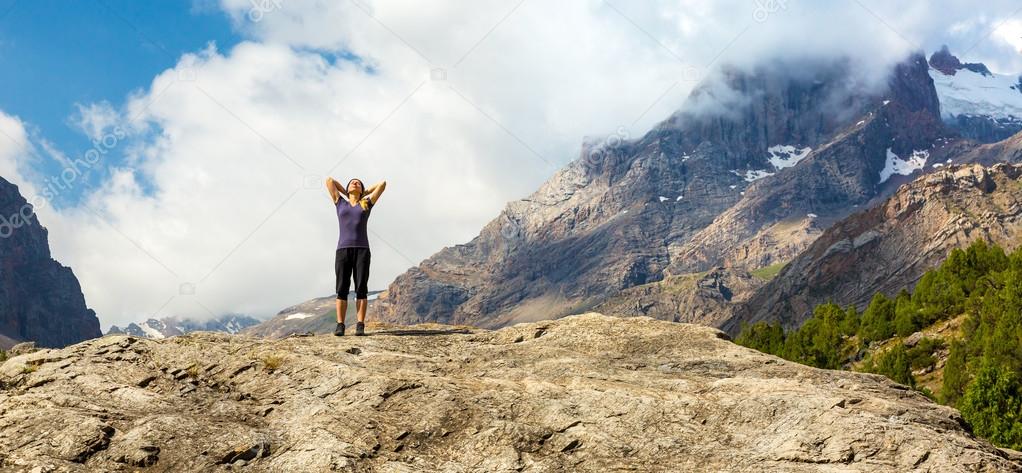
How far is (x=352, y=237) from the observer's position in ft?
69.5

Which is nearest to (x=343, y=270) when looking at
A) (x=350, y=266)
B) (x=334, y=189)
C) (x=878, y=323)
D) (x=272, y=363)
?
(x=350, y=266)

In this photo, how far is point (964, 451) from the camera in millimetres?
12273

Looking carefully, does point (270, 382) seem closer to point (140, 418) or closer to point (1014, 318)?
point (140, 418)

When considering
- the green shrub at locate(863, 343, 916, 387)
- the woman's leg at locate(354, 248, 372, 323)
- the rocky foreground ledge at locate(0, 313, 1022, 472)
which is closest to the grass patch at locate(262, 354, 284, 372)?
the rocky foreground ledge at locate(0, 313, 1022, 472)

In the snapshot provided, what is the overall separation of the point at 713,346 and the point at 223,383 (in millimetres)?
11019

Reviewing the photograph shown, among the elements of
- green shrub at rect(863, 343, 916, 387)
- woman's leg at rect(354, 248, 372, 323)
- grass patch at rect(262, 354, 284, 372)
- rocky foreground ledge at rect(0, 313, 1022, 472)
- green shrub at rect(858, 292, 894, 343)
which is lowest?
rocky foreground ledge at rect(0, 313, 1022, 472)

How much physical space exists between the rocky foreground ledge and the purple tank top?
3.58 m

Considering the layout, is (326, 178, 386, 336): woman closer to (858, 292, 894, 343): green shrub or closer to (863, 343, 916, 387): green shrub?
(863, 343, 916, 387): green shrub

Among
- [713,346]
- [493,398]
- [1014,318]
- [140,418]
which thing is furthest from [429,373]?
[1014,318]

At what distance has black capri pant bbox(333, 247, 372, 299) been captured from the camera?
2109cm

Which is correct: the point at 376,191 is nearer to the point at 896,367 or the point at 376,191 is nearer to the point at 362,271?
the point at 362,271

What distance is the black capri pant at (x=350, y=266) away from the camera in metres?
21.1

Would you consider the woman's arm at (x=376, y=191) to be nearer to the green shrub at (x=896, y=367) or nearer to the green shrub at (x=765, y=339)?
the green shrub at (x=896, y=367)

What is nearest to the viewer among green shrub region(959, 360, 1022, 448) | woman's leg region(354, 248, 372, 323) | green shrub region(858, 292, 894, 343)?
woman's leg region(354, 248, 372, 323)
